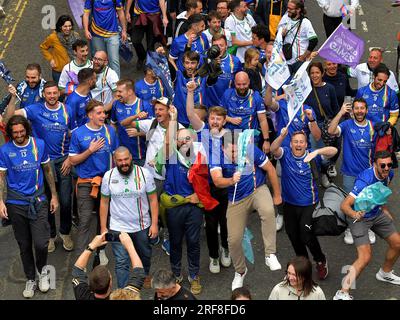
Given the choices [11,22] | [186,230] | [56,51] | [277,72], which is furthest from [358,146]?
[11,22]

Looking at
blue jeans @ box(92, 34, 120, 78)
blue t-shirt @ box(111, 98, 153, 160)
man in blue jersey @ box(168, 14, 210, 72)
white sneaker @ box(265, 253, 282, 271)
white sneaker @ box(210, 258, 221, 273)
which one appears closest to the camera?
white sneaker @ box(265, 253, 282, 271)

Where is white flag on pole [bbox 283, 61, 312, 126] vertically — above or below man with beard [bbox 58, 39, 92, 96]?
above

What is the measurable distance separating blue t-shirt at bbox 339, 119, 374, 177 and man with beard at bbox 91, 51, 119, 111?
3150mm

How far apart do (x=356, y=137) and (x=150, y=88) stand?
2851mm

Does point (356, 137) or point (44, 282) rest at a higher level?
point (356, 137)

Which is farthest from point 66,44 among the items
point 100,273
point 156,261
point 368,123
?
point 100,273

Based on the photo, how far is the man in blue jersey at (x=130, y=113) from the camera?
11344mm

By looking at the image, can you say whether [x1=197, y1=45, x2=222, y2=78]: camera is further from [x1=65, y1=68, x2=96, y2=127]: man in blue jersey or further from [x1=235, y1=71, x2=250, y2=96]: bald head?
[x1=65, y1=68, x2=96, y2=127]: man in blue jersey

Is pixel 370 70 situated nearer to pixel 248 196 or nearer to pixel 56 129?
pixel 248 196

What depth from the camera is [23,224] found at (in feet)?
34.4

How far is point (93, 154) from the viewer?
34.9ft

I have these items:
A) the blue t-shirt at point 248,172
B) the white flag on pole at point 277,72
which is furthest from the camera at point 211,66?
the blue t-shirt at point 248,172

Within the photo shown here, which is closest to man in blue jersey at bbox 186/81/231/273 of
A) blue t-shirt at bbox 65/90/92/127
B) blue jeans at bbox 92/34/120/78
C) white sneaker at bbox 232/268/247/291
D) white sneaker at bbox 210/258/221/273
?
white sneaker at bbox 210/258/221/273

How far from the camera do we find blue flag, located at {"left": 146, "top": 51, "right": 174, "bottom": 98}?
11.6 metres
